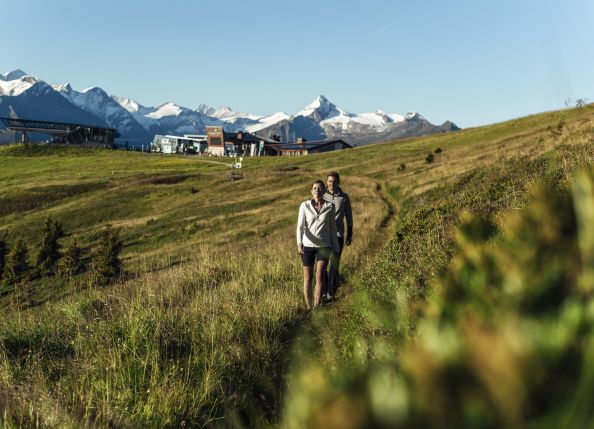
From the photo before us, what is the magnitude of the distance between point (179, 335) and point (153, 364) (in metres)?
1.17

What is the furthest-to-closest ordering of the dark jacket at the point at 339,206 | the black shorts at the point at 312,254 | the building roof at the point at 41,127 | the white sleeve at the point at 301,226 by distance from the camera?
the building roof at the point at 41,127, the dark jacket at the point at 339,206, the white sleeve at the point at 301,226, the black shorts at the point at 312,254

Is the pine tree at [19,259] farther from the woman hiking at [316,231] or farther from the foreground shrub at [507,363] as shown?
the foreground shrub at [507,363]

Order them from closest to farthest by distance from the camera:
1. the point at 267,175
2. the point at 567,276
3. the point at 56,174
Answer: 1. the point at 567,276
2. the point at 267,175
3. the point at 56,174

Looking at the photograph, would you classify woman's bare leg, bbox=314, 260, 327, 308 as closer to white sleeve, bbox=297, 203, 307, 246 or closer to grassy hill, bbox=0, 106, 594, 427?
grassy hill, bbox=0, 106, 594, 427

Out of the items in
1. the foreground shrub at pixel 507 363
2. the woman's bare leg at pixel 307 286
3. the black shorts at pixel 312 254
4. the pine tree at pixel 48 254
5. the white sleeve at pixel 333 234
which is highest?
the foreground shrub at pixel 507 363

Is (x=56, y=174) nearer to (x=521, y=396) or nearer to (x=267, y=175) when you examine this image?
(x=267, y=175)

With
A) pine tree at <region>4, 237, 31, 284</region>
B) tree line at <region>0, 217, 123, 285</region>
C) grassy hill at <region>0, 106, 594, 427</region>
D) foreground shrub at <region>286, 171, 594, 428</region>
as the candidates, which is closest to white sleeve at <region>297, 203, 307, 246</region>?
grassy hill at <region>0, 106, 594, 427</region>

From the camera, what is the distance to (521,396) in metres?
0.66

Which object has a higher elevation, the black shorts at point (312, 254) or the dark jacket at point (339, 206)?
the dark jacket at point (339, 206)

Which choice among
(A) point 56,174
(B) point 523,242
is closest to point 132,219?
(A) point 56,174

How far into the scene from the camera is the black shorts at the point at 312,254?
8.94 meters

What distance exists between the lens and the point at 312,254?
358 inches

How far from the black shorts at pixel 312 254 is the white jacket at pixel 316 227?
8cm

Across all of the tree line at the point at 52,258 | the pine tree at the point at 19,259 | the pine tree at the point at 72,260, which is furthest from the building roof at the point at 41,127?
the pine tree at the point at 72,260
